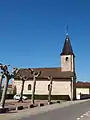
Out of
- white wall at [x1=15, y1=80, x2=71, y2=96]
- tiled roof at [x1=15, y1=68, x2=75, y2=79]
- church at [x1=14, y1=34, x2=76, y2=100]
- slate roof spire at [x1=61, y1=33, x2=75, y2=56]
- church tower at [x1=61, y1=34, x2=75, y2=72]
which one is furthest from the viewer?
slate roof spire at [x1=61, y1=33, x2=75, y2=56]

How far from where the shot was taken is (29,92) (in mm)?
73938

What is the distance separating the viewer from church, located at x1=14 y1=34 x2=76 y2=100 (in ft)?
227

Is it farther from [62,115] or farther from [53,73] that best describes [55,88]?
[62,115]

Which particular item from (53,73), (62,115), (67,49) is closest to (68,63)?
(67,49)

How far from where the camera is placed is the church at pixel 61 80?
69.3 m

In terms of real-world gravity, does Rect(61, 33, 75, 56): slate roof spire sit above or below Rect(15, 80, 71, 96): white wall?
above

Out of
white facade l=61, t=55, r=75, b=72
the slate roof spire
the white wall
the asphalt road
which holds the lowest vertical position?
the asphalt road

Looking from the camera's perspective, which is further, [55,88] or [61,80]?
[55,88]

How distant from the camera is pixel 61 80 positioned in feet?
232

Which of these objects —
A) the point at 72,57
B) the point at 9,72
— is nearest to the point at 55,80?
the point at 72,57

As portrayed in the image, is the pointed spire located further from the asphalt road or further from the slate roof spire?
the asphalt road

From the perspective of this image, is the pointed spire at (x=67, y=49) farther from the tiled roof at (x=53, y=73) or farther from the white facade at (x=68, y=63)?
the tiled roof at (x=53, y=73)

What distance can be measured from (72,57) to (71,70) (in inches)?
153

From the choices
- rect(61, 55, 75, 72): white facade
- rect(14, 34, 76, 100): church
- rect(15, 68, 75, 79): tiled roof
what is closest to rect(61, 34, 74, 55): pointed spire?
rect(14, 34, 76, 100): church
